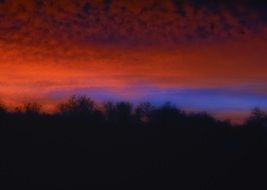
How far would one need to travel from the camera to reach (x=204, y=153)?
19.3m

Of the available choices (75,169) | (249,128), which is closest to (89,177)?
(75,169)

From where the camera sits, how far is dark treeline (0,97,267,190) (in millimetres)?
15914

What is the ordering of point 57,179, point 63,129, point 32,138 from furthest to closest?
point 63,129 → point 32,138 → point 57,179

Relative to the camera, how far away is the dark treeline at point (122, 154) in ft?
52.2

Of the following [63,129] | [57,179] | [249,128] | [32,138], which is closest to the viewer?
[57,179]

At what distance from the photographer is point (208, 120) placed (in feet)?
89.2

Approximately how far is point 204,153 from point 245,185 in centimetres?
290

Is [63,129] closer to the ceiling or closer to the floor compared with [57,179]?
closer to the ceiling

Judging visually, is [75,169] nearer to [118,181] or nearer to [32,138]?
[118,181]

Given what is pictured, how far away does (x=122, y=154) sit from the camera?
60.1 feet

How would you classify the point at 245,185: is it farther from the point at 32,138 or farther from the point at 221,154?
the point at 32,138

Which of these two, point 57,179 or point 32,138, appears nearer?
point 57,179

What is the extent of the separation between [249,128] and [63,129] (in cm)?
923

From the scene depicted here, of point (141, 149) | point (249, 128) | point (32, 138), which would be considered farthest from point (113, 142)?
point (249, 128)
